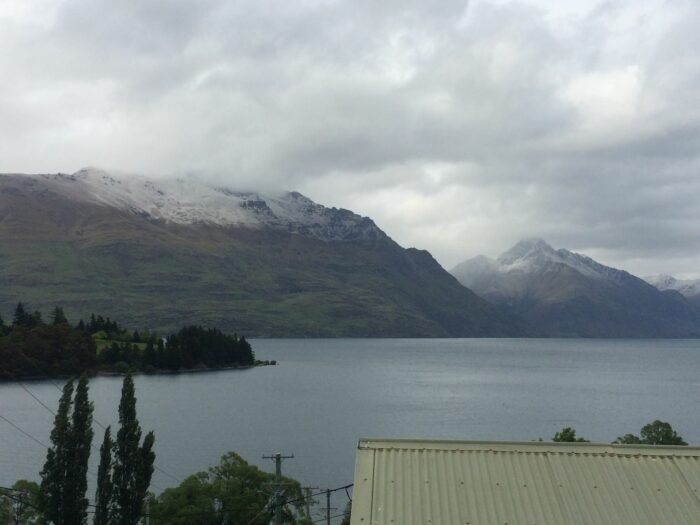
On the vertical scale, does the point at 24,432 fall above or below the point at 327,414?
below

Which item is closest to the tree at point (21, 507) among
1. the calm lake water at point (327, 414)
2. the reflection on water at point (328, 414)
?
the reflection on water at point (328, 414)

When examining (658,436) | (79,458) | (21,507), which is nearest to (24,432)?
(21,507)

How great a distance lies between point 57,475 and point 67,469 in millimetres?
704

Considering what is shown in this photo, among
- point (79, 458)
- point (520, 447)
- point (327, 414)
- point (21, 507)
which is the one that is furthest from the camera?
point (327, 414)

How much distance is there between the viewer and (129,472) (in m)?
49.1

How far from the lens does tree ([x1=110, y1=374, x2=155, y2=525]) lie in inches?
1886

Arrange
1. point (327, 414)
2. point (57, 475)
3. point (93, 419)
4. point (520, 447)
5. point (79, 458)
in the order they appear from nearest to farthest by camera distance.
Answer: point (520, 447) < point (57, 475) < point (79, 458) < point (93, 419) < point (327, 414)

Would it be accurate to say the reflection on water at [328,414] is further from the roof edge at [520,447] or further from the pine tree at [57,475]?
the roof edge at [520,447]

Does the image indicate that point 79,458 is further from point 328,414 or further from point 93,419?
point 328,414

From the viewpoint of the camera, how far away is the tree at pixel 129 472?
47906mm

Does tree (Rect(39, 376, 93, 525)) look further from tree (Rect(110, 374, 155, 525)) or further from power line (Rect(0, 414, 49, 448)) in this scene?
power line (Rect(0, 414, 49, 448))

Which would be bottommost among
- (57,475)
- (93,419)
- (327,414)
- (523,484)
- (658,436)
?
(327,414)

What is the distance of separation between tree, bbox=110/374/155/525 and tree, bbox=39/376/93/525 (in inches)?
86.5

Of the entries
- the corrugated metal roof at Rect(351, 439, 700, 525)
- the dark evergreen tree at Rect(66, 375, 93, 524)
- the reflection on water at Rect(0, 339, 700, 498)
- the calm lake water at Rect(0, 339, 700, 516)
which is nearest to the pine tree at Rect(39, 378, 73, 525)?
the dark evergreen tree at Rect(66, 375, 93, 524)
